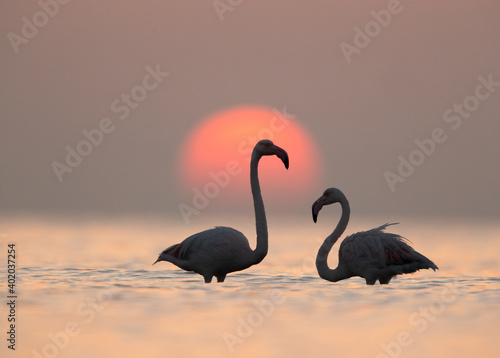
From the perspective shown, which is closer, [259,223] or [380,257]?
[380,257]

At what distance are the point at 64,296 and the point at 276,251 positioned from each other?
11330 mm

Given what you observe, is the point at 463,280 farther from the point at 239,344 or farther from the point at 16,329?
the point at 16,329

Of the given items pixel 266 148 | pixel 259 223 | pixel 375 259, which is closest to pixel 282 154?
pixel 266 148

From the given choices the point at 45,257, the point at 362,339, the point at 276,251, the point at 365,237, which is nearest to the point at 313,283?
the point at 365,237

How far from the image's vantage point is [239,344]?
11.2 m

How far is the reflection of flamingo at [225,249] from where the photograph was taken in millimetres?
15977

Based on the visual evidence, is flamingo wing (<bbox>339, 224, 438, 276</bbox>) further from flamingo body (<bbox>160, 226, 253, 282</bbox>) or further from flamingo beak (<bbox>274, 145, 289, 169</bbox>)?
flamingo beak (<bbox>274, 145, 289, 169</bbox>)

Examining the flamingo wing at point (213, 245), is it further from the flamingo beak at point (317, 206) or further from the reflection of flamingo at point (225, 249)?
the flamingo beak at point (317, 206)

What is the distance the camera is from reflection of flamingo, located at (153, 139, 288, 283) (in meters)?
16.0

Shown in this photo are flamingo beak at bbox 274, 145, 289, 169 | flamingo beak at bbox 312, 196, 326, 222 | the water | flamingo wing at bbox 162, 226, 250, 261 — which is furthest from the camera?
flamingo beak at bbox 312, 196, 326, 222

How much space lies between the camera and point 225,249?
628 inches

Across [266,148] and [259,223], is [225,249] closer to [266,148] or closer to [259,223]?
[259,223]

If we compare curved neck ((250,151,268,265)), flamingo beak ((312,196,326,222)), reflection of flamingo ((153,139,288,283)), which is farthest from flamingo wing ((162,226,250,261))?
flamingo beak ((312,196,326,222))

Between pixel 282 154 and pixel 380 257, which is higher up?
pixel 282 154
